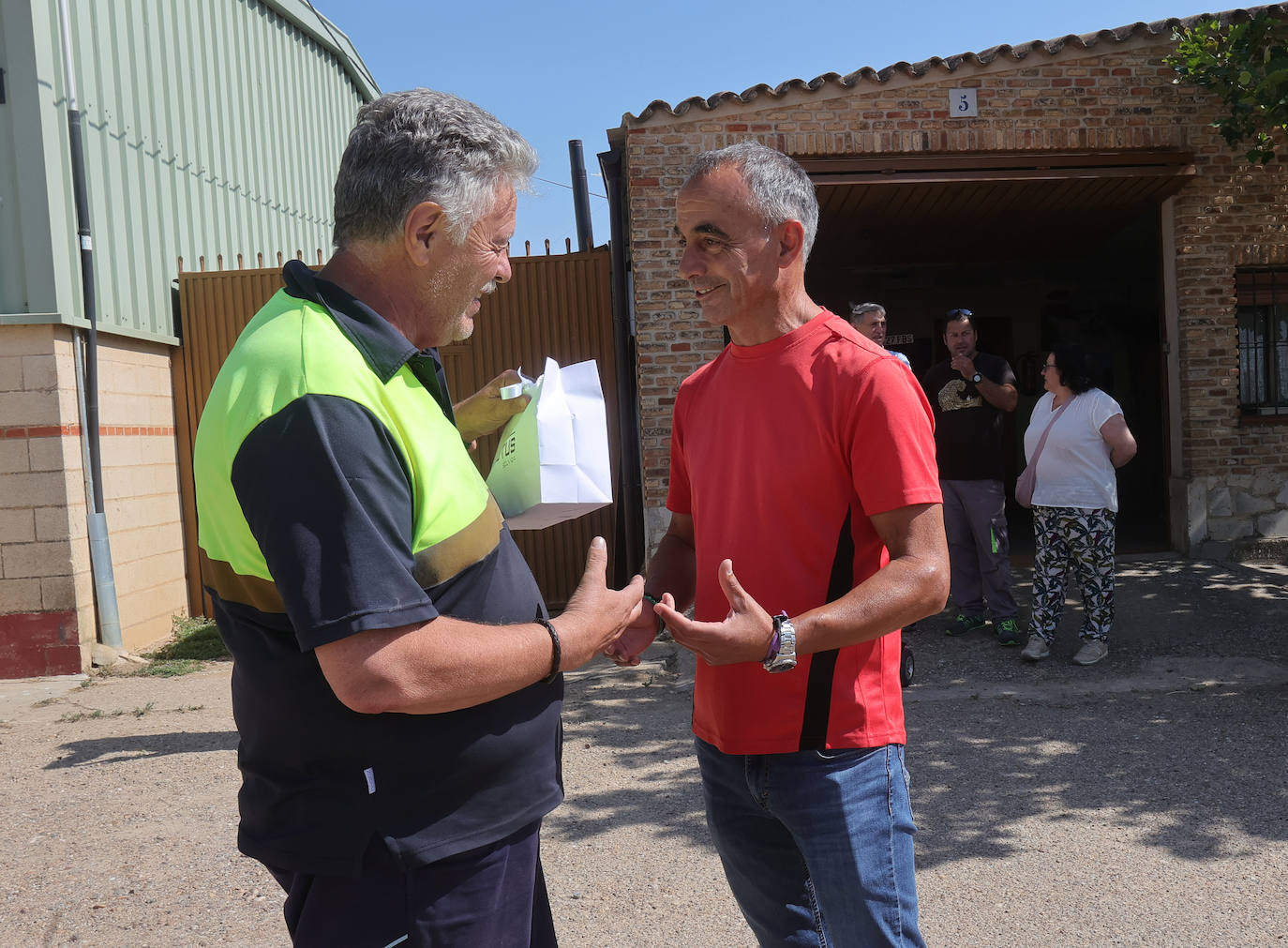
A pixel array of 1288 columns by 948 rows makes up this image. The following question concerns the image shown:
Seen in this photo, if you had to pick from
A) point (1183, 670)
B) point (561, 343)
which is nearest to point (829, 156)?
point (561, 343)

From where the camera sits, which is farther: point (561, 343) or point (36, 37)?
point (561, 343)

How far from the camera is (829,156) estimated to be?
26.9ft

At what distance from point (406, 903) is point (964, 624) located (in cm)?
608

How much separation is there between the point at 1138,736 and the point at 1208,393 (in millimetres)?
4833

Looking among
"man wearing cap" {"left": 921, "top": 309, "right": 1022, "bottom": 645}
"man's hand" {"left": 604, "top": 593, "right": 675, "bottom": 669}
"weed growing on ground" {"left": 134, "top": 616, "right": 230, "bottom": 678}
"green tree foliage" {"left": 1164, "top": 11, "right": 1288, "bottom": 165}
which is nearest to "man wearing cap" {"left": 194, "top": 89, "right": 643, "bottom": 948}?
"man's hand" {"left": 604, "top": 593, "right": 675, "bottom": 669}

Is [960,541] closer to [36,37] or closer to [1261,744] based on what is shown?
[1261,744]

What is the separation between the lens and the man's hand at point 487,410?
220cm

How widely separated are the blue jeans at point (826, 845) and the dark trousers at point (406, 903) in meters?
0.60

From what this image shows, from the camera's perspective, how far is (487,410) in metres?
2.23

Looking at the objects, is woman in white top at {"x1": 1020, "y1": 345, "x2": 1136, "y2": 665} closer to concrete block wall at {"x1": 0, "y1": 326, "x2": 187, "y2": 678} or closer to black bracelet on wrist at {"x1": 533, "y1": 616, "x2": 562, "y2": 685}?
black bracelet on wrist at {"x1": 533, "y1": 616, "x2": 562, "y2": 685}

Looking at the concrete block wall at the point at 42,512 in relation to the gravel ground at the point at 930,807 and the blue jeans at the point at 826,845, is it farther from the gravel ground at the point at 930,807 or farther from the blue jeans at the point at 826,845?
the blue jeans at the point at 826,845

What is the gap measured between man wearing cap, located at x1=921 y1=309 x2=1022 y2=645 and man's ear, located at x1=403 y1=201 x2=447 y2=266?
5.66 meters

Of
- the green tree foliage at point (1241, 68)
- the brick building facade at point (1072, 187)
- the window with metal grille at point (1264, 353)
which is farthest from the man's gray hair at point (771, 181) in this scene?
the window with metal grille at point (1264, 353)

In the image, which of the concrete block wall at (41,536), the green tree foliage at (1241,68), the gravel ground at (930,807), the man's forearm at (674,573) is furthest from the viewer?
the concrete block wall at (41,536)
